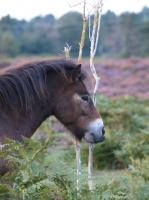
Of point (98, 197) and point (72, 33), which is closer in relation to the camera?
point (98, 197)

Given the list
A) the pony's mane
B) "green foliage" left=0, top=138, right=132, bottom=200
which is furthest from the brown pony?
"green foliage" left=0, top=138, right=132, bottom=200

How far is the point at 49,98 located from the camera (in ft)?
16.8

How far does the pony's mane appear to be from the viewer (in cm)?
482

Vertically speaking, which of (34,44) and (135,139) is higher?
(34,44)

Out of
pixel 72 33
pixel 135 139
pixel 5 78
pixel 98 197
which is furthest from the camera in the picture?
pixel 72 33

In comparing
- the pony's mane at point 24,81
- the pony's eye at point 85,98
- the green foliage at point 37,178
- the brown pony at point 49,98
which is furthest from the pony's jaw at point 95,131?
the green foliage at point 37,178

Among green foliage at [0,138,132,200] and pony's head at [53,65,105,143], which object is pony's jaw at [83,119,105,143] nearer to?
pony's head at [53,65,105,143]

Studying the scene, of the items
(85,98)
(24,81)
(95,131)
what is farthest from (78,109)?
(24,81)

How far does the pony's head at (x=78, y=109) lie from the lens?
5.15 m

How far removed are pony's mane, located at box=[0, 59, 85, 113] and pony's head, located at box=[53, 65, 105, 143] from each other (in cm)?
13

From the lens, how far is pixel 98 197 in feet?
12.3

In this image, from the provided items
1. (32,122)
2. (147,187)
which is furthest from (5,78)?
(147,187)

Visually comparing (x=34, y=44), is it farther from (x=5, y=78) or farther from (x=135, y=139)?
(x=5, y=78)

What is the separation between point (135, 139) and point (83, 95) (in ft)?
17.4
